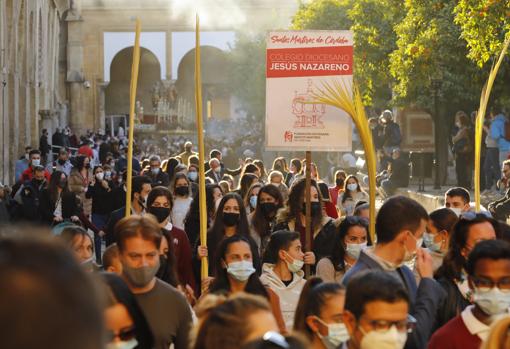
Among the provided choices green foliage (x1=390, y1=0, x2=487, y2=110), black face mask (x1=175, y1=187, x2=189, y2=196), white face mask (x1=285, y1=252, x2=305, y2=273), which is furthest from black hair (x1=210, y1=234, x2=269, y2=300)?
green foliage (x1=390, y1=0, x2=487, y2=110)

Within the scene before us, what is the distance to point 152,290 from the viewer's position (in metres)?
5.07

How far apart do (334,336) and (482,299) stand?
0.55 metres

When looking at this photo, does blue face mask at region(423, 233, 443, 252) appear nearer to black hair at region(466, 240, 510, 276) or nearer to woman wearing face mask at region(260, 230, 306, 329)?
woman wearing face mask at region(260, 230, 306, 329)

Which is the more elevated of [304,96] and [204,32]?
[204,32]

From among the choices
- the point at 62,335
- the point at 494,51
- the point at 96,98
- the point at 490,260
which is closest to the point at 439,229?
→ the point at 490,260

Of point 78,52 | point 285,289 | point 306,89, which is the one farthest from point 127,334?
point 78,52

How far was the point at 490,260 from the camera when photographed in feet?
15.7

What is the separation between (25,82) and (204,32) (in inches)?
1763

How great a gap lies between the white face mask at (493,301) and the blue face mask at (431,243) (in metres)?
3.22

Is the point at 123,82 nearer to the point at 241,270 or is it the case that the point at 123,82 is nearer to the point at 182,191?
the point at 182,191

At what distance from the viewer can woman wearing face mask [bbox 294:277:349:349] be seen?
4676mm

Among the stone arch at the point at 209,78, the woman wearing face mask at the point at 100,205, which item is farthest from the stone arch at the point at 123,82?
the woman wearing face mask at the point at 100,205

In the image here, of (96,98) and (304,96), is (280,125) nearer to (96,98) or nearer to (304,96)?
(304,96)

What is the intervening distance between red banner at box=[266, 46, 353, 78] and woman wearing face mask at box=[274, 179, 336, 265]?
1.09 metres
